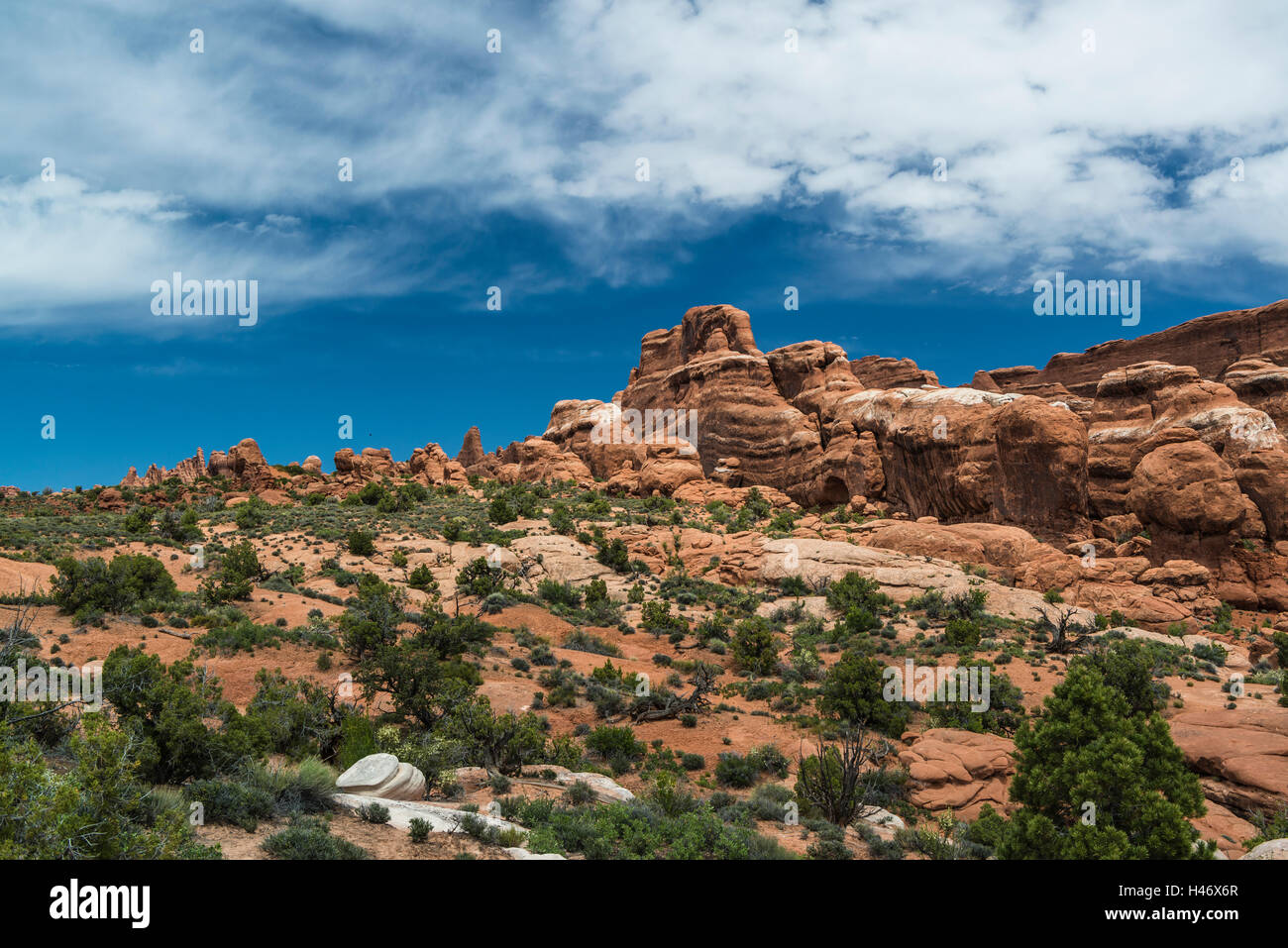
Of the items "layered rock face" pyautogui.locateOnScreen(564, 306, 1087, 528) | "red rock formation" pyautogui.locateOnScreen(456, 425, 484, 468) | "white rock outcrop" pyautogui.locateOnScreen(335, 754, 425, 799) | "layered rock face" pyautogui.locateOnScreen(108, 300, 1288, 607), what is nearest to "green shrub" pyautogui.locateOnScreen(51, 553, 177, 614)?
"white rock outcrop" pyautogui.locateOnScreen(335, 754, 425, 799)

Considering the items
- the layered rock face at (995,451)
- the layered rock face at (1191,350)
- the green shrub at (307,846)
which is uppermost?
the layered rock face at (1191,350)

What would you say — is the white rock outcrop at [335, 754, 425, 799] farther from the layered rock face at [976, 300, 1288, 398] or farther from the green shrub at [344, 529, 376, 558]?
the layered rock face at [976, 300, 1288, 398]

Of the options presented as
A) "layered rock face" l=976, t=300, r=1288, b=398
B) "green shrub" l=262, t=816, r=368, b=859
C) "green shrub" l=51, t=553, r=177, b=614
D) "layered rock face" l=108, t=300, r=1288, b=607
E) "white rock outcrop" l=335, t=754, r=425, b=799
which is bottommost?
"white rock outcrop" l=335, t=754, r=425, b=799

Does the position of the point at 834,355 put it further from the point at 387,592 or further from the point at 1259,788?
the point at 1259,788

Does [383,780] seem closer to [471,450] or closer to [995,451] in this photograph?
[995,451]

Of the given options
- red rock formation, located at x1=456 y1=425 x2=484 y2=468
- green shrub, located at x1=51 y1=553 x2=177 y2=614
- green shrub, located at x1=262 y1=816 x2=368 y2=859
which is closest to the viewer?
green shrub, located at x1=262 y1=816 x2=368 y2=859

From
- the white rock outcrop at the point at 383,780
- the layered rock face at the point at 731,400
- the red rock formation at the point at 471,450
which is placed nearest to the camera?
the white rock outcrop at the point at 383,780

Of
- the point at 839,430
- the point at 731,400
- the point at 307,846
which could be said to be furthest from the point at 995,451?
the point at 307,846

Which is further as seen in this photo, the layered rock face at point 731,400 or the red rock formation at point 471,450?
the red rock formation at point 471,450

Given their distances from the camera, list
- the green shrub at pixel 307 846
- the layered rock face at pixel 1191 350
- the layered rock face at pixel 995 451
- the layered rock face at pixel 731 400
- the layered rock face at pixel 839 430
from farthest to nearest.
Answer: the layered rock face at pixel 1191 350 < the layered rock face at pixel 731 400 < the layered rock face at pixel 839 430 < the layered rock face at pixel 995 451 < the green shrub at pixel 307 846

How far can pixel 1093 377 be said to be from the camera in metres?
72.5

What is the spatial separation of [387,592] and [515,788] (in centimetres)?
1500

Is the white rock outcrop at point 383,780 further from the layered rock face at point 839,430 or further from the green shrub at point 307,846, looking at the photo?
the layered rock face at point 839,430

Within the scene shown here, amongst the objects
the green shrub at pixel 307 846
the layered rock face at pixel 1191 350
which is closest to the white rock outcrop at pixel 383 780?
the green shrub at pixel 307 846
